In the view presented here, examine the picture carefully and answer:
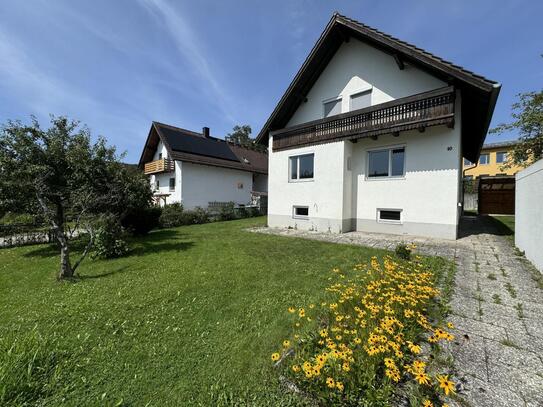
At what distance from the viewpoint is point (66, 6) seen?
Result: 6.44 meters

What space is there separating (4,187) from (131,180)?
3.48m

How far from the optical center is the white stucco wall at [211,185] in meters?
19.1

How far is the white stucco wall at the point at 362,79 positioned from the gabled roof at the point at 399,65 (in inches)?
12.0

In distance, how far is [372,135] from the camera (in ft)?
31.3

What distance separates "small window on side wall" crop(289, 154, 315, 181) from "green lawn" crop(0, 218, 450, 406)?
5719 mm

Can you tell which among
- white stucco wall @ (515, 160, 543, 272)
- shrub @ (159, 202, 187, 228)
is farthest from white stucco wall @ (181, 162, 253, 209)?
white stucco wall @ (515, 160, 543, 272)

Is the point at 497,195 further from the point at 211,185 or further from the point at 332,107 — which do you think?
the point at 211,185

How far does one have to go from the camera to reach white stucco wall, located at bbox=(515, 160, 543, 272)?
4.95m

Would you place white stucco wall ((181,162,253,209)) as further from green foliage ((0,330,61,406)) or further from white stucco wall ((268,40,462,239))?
green foliage ((0,330,61,406))

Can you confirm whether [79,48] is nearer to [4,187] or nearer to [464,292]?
[4,187]

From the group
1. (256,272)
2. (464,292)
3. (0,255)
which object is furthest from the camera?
(0,255)

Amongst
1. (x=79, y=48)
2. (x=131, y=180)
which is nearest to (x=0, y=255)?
(x=131, y=180)

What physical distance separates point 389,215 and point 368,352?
885 cm

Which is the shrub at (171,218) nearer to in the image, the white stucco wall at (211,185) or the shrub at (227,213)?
the white stucco wall at (211,185)
